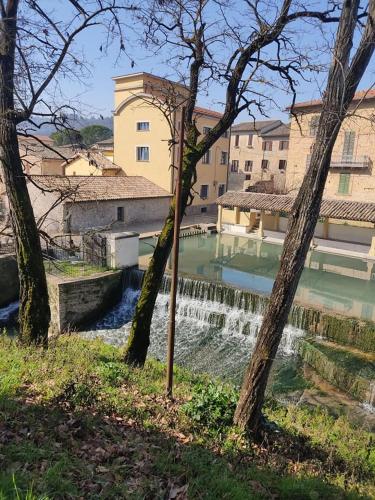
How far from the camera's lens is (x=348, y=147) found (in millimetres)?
28344

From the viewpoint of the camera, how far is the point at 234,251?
22.0 m

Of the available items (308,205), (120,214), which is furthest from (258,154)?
(308,205)

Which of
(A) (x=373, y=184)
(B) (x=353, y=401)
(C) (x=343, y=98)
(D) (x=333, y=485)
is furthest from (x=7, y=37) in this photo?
(A) (x=373, y=184)

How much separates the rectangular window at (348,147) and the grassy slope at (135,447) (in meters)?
25.4

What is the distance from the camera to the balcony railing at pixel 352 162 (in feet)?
89.6

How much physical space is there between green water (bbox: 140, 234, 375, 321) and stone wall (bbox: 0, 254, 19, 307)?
532cm

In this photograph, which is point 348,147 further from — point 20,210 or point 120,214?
point 20,210

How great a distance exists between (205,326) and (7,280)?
7739mm

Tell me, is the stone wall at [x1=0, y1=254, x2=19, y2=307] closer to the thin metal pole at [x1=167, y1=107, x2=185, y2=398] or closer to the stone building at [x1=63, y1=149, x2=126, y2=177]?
the thin metal pole at [x1=167, y1=107, x2=185, y2=398]

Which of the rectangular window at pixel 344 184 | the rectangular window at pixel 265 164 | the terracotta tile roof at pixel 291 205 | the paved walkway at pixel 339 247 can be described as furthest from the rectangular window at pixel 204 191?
the rectangular window at pixel 265 164

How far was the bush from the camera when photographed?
17.0 feet

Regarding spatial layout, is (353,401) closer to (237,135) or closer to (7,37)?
(7,37)

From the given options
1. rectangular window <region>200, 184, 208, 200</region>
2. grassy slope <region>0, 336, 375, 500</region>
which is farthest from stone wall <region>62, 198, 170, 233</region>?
grassy slope <region>0, 336, 375, 500</region>

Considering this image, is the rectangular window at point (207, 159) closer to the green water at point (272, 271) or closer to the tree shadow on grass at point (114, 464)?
the green water at point (272, 271)
